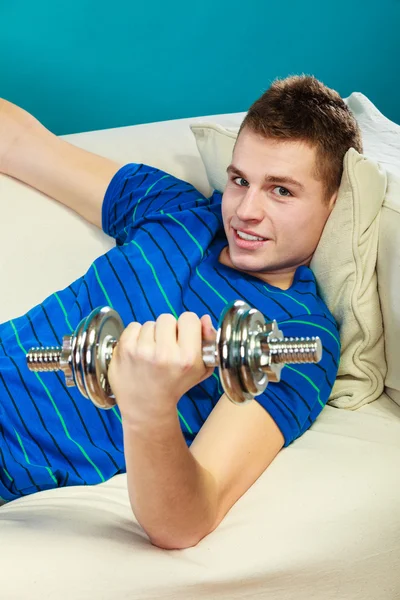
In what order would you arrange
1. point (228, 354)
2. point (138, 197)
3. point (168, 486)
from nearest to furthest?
point (228, 354)
point (168, 486)
point (138, 197)

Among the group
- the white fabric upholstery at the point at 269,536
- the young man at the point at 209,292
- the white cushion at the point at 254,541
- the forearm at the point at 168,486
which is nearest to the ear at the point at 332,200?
the young man at the point at 209,292

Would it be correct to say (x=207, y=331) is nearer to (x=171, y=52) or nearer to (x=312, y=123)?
(x=312, y=123)

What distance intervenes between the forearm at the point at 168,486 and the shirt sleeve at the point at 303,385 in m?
0.17

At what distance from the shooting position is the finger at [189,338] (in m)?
0.97

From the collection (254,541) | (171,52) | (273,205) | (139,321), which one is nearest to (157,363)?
(254,541)

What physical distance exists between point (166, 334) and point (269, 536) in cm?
38

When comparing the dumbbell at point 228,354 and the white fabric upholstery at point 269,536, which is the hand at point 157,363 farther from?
the white fabric upholstery at point 269,536

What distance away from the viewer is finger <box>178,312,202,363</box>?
3.18 feet

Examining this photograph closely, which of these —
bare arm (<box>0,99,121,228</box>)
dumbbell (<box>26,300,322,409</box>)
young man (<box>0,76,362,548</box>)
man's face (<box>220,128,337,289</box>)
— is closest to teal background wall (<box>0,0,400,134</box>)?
bare arm (<box>0,99,121,228</box>)

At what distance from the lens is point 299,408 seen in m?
1.32

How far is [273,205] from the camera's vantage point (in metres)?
1.51

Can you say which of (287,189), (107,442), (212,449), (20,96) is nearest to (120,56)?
(20,96)

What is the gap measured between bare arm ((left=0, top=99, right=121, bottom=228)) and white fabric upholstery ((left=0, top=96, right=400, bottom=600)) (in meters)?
0.61

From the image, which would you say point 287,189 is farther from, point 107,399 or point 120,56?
point 120,56
